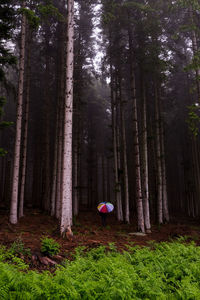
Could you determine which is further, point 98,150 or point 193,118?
point 98,150

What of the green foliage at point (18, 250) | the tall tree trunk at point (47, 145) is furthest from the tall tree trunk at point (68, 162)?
the tall tree trunk at point (47, 145)

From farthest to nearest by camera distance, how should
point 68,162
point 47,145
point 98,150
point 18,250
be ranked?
point 98,150 < point 47,145 < point 68,162 < point 18,250

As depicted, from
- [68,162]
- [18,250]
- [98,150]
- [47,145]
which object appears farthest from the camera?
[98,150]

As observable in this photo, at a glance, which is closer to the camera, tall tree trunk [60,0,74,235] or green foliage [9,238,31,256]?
green foliage [9,238,31,256]

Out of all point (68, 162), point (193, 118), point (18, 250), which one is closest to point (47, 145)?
point (68, 162)

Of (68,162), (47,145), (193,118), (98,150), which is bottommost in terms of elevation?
(68,162)

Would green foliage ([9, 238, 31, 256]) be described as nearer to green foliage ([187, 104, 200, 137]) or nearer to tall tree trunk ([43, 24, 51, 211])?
green foliage ([187, 104, 200, 137])

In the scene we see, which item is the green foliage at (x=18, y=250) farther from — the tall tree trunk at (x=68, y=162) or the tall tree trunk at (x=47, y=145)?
the tall tree trunk at (x=47, y=145)

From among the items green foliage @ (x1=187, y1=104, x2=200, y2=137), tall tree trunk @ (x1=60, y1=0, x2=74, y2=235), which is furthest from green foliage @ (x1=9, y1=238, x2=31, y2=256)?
green foliage @ (x1=187, y1=104, x2=200, y2=137)

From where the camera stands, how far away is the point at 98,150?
29891 millimetres

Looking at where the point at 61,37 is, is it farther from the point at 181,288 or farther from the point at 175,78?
the point at 181,288

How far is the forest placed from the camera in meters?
4.45

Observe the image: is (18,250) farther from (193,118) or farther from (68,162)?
(193,118)

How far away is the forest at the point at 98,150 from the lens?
175 inches
